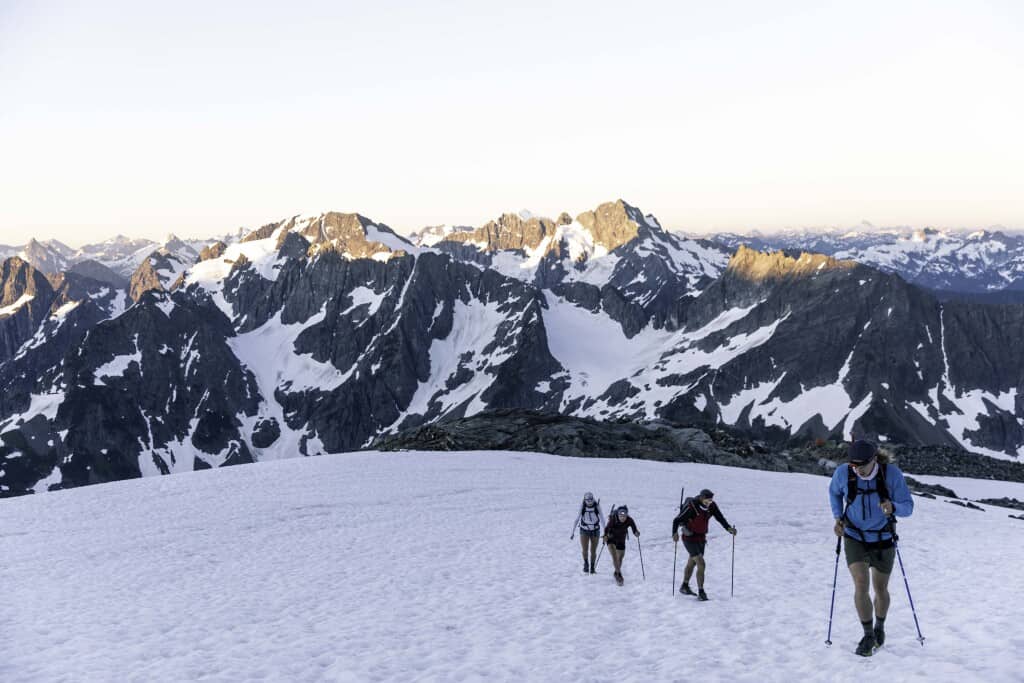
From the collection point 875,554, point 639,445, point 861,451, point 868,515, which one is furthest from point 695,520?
point 639,445

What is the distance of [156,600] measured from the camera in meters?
17.9

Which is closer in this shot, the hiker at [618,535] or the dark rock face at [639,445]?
the hiker at [618,535]

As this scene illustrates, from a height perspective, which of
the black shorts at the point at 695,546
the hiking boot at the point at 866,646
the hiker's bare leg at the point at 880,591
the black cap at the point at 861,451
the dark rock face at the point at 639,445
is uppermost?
the black cap at the point at 861,451

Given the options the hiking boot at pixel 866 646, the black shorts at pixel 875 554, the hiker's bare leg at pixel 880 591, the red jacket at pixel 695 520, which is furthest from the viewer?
the red jacket at pixel 695 520

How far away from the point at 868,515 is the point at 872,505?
0.61 ft

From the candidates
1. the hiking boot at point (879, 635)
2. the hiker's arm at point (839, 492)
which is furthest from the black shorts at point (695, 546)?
the hiker's arm at point (839, 492)

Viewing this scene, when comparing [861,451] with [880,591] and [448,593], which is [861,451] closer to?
[880,591]

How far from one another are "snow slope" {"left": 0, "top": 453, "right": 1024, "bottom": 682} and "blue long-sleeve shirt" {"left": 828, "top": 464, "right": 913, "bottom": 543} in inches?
89.1

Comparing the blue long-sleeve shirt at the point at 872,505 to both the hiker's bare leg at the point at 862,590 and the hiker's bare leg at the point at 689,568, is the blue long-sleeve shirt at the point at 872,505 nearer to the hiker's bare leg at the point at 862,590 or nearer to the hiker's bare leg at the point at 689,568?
the hiker's bare leg at the point at 862,590

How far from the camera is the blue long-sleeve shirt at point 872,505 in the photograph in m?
10.9

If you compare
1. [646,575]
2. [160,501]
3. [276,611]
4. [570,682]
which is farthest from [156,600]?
[160,501]

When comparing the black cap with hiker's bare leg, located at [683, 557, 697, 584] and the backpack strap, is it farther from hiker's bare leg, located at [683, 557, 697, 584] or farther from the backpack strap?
hiker's bare leg, located at [683, 557, 697, 584]

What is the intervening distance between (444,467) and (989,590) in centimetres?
2957

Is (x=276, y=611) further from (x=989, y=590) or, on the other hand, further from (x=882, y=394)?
(x=882, y=394)
